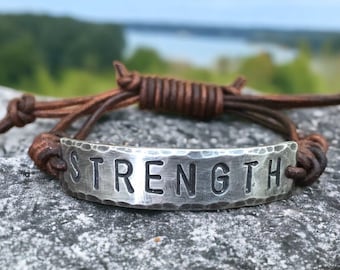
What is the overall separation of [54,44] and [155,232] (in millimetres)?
1293

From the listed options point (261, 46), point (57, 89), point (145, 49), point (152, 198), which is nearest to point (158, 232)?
point (152, 198)

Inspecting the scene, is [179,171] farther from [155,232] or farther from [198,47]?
[198,47]

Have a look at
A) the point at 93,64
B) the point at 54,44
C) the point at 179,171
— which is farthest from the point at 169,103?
the point at 54,44

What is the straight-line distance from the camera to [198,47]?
185cm

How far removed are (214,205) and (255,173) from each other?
57mm

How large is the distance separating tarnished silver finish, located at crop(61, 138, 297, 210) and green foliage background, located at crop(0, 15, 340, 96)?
882mm

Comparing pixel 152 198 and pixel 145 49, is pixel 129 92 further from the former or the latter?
pixel 145 49

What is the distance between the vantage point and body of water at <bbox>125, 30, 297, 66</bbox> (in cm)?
179

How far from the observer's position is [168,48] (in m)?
1.85

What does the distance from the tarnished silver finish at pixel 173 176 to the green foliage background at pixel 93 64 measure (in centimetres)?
88

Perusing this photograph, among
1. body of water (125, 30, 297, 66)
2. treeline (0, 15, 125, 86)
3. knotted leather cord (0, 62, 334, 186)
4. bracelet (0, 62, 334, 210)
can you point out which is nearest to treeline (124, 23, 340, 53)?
body of water (125, 30, 297, 66)

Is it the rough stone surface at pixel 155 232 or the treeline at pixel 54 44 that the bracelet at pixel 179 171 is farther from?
the treeline at pixel 54 44

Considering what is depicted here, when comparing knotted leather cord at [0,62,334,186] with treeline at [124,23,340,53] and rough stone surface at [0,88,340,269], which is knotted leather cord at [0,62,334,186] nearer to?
rough stone surface at [0,88,340,269]

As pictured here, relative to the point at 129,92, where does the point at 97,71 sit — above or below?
below
